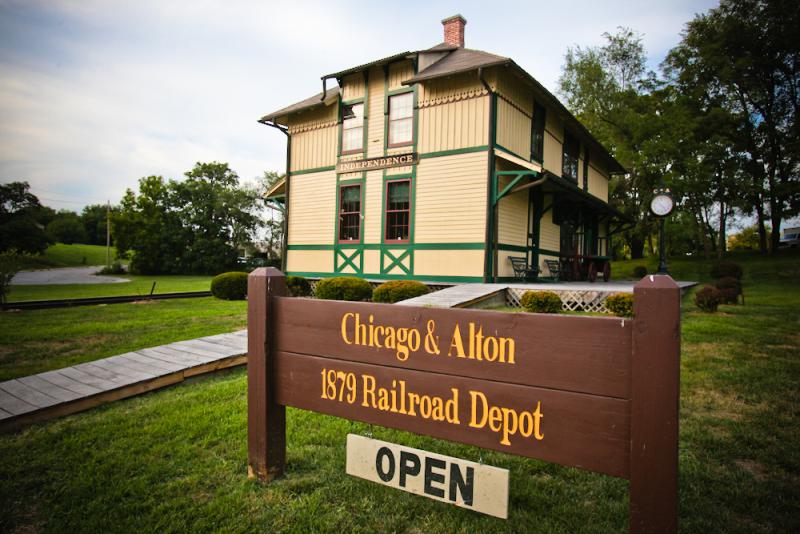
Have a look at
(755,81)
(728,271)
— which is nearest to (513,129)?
(728,271)

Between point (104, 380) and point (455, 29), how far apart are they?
15532 millimetres

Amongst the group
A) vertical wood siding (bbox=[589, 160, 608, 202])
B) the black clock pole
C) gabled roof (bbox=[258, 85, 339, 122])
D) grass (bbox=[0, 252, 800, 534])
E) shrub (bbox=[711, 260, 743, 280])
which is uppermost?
gabled roof (bbox=[258, 85, 339, 122])

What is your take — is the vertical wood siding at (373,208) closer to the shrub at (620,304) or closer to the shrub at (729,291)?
the shrub at (620,304)

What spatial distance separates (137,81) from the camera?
61.9ft

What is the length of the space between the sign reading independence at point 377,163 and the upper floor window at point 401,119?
531mm

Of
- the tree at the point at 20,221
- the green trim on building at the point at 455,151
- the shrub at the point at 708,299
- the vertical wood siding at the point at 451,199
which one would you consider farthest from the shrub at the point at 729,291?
the tree at the point at 20,221

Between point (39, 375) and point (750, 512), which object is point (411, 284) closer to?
point (39, 375)

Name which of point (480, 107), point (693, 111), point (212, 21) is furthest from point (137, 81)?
point (693, 111)

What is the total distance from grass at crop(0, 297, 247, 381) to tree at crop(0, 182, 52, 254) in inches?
1262

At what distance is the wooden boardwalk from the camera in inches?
151

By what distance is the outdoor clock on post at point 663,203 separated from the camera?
10.1 m

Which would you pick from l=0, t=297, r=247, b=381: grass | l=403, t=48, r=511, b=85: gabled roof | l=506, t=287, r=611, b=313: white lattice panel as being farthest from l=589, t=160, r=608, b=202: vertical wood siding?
l=0, t=297, r=247, b=381: grass

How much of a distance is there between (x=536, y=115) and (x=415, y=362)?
1483 centimetres

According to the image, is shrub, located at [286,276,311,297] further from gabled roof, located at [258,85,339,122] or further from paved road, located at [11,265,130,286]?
paved road, located at [11,265,130,286]
